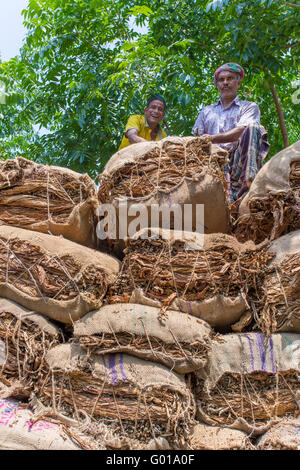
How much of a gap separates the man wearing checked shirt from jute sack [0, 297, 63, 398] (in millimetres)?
1387

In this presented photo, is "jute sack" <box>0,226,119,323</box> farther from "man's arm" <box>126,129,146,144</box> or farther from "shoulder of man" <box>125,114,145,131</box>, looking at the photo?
"shoulder of man" <box>125,114,145,131</box>

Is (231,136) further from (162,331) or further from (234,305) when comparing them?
(162,331)

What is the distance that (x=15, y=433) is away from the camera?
1782 mm

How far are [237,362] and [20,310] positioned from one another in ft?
3.47

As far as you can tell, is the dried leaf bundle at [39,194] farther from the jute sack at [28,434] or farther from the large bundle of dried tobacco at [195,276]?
the jute sack at [28,434]

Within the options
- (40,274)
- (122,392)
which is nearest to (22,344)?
(40,274)

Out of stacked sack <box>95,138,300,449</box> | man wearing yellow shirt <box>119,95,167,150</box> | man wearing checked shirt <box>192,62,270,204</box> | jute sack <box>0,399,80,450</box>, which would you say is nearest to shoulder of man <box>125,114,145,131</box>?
man wearing yellow shirt <box>119,95,167,150</box>

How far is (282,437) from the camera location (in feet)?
6.01

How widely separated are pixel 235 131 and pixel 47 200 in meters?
1.39

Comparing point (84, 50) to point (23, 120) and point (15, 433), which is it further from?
point (15, 433)

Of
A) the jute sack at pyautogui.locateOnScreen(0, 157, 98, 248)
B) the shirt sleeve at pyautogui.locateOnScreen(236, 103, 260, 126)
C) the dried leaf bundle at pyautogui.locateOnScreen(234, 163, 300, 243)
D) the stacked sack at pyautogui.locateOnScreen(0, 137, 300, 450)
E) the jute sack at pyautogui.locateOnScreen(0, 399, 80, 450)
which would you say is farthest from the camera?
the shirt sleeve at pyautogui.locateOnScreen(236, 103, 260, 126)

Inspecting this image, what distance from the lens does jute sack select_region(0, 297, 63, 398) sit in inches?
80.1

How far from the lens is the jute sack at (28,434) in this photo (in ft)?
5.75

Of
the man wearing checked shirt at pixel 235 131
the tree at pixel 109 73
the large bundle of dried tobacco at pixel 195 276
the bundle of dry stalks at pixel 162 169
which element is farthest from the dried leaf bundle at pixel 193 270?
the tree at pixel 109 73
